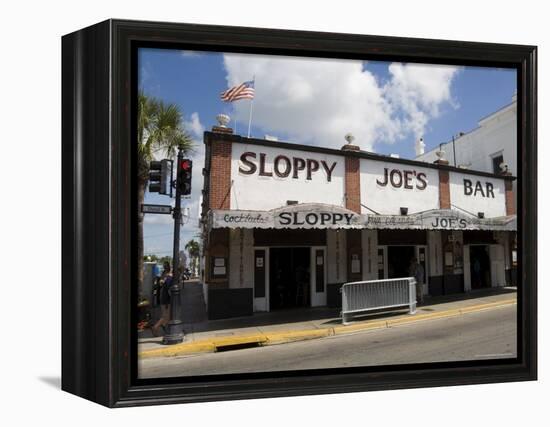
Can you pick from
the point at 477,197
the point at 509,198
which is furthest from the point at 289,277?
the point at 509,198

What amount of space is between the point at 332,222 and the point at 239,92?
3.56 metres

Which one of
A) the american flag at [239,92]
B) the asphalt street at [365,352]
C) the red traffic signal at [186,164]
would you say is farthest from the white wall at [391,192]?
the red traffic signal at [186,164]

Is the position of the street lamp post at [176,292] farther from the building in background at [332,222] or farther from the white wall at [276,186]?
the white wall at [276,186]

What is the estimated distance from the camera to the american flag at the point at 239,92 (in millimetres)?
6879

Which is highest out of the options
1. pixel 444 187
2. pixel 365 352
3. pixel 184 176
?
pixel 444 187

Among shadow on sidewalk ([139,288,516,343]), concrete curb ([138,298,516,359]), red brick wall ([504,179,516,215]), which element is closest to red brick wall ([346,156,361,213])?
shadow on sidewalk ([139,288,516,343])

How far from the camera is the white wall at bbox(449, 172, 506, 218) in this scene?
32.5 ft

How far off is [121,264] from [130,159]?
1.58 metres

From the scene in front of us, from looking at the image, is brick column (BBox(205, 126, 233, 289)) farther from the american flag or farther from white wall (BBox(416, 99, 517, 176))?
white wall (BBox(416, 99, 517, 176))

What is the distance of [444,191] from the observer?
1073 cm

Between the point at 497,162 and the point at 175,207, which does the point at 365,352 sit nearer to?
the point at 175,207

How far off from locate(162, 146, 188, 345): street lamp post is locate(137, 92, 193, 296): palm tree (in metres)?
0.22

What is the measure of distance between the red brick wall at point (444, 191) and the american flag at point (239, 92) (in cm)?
585

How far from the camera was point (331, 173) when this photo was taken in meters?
10.2
